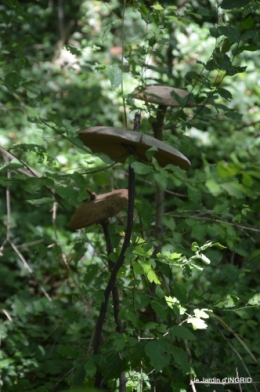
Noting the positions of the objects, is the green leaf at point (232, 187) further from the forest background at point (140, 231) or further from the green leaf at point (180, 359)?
the green leaf at point (180, 359)

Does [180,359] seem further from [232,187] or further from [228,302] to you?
[232,187]

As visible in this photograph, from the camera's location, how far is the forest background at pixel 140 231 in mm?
2084

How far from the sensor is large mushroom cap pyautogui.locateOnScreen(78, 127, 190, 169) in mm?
1710

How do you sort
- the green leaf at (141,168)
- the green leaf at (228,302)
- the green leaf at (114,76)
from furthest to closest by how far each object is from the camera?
1. the green leaf at (228,302)
2. the green leaf at (114,76)
3. the green leaf at (141,168)

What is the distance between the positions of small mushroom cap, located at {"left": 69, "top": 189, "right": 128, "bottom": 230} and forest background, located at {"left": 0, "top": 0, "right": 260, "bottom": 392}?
0.12 meters

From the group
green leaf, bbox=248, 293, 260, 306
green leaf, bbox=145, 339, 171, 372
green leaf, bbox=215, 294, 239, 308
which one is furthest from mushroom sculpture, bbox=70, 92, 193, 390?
green leaf, bbox=248, 293, 260, 306

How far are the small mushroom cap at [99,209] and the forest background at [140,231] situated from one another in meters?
0.12

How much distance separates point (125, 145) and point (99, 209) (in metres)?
0.21

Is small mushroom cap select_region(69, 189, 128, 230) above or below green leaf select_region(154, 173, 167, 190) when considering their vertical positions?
above

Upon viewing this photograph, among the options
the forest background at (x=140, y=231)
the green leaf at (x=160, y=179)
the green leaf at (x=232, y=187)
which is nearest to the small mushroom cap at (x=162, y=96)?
the forest background at (x=140, y=231)

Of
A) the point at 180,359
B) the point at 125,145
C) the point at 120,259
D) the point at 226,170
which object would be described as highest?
the point at 125,145

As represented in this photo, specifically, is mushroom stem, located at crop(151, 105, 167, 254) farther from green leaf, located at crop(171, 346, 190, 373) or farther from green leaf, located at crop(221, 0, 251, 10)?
green leaf, located at crop(221, 0, 251, 10)

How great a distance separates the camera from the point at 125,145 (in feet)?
6.02

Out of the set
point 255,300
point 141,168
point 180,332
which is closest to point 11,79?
point 141,168
